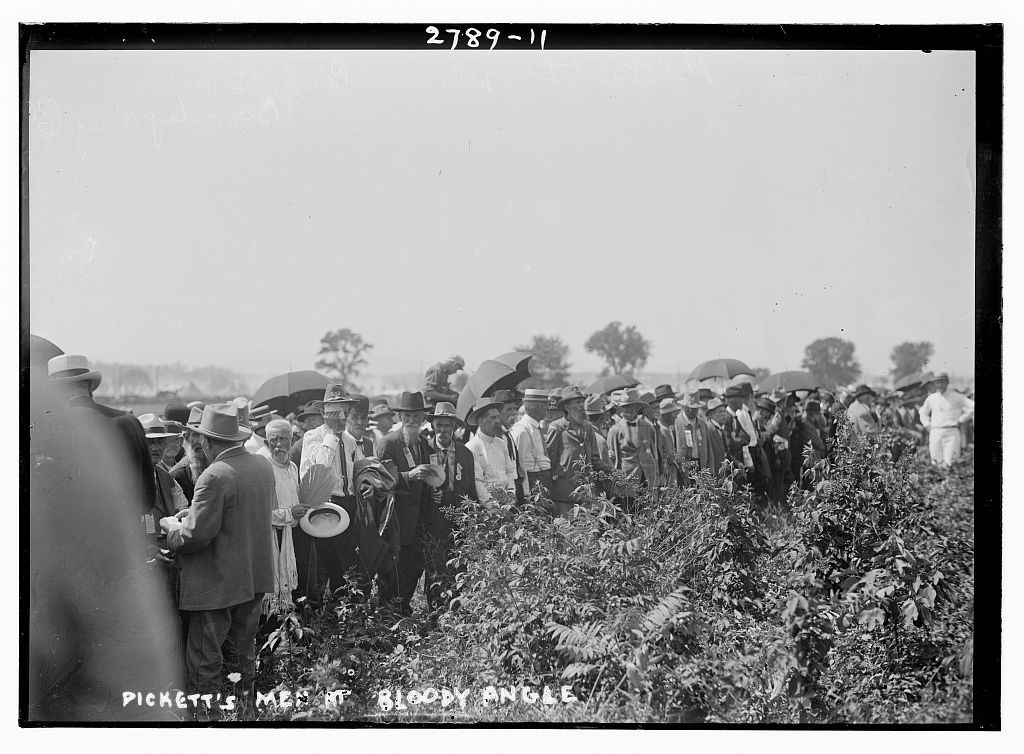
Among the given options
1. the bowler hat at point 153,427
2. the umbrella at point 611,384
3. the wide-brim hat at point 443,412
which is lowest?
the bowler hat at point 153,427

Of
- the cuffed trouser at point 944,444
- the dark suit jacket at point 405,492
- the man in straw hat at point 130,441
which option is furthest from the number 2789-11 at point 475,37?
the cuffed trouser at point 944,444

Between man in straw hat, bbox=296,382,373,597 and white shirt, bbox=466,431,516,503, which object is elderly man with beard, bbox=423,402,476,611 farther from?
man in straw hat, bbox=296,382,373,597

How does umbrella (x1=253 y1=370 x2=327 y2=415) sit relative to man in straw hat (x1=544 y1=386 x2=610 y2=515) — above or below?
above

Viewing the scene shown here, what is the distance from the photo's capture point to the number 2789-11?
6.36m

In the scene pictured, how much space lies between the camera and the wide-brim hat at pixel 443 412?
6.30m

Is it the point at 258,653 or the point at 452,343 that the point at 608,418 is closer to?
the point at 452,343

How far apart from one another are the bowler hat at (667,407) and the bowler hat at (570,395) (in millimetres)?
430

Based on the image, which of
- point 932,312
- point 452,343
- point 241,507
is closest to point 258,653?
point 241,507

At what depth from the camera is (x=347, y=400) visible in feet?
20.6

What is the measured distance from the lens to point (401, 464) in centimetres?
630

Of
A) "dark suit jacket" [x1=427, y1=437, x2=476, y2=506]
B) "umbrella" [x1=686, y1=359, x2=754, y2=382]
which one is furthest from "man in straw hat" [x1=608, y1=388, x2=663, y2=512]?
"dark suit jacket" [x1=427, y1=437, x2=476, y2=506]

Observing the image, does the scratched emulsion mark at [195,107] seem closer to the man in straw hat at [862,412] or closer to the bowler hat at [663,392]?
the bowler hat at [663,392]

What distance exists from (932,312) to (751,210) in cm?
118

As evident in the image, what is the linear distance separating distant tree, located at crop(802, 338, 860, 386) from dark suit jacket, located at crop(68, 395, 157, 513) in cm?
373
